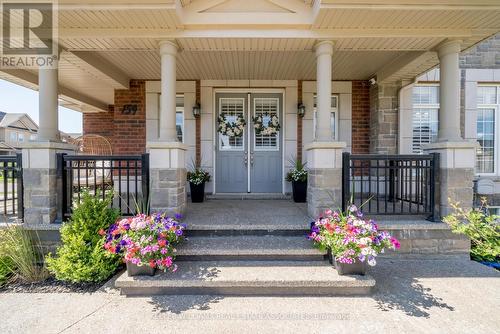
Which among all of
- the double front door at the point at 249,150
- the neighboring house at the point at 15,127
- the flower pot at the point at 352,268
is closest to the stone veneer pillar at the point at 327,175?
the flower pot at the point at 352,268

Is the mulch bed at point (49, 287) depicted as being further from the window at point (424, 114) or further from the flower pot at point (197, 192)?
the window at point (424, 114)

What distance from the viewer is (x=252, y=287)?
246 centimetres

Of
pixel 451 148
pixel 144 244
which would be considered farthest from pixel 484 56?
pixel 144 244

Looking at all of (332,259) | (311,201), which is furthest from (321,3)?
A: (332,259)

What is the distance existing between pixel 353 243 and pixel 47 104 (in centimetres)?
393

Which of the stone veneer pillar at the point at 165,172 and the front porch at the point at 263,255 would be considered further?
the stone veneer pillar at the point at 165,172

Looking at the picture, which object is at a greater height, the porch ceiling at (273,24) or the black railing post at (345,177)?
the porch ceiling at (273,24)

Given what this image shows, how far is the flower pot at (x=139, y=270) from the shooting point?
2.55m

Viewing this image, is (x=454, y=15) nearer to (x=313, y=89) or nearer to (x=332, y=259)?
(x=313, y=89)

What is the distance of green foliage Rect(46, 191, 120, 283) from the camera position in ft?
8.69

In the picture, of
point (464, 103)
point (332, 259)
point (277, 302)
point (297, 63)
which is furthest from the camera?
point (464, 103)

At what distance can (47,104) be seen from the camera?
3373 millimetres

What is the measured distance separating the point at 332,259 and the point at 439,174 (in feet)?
5.98

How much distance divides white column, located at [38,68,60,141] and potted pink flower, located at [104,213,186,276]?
65.7 inches
